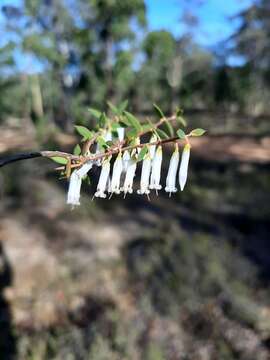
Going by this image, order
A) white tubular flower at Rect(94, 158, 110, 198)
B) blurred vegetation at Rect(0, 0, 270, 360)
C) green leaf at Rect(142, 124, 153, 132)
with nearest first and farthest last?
green leaf at Rect(142, 124, 153, 132) < white tubular flower at Rect(94, 158, 110, 198) < blurred vegetation at Rect(0, 0, 270, 360)

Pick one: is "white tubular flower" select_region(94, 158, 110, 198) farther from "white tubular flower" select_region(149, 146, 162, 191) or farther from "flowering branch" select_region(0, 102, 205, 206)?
"white tubular flower" select_region(149, 146, 162, 191)

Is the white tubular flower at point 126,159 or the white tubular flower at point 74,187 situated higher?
the white tubular flower at point 126,159

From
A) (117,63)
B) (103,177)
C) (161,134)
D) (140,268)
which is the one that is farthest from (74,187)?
(117,63)

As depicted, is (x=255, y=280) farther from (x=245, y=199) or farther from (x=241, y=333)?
(x=245, y=199)

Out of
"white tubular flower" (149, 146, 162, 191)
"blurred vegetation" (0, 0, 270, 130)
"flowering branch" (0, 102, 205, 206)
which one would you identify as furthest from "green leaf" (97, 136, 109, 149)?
"blurred vegetation" (0, 0, 270, 130)

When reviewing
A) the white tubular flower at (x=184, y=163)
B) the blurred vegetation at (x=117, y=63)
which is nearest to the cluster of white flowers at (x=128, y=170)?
the white tubular flower at (x=184, y=163)

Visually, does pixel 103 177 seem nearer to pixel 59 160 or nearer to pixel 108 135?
pixel 108 135

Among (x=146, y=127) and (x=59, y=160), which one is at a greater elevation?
(x=146, y=127)

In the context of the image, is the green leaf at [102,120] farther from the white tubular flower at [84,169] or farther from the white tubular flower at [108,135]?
the white tubular flower at [84,169]

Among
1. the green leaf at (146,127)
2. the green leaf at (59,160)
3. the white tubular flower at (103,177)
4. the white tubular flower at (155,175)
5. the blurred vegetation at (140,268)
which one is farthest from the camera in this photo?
the blurred vegetation at (140,268)

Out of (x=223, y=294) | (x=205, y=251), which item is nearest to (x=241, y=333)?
(x=223, y=294)

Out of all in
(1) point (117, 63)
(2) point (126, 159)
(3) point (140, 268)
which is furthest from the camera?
→ (1) point (117, 63)
